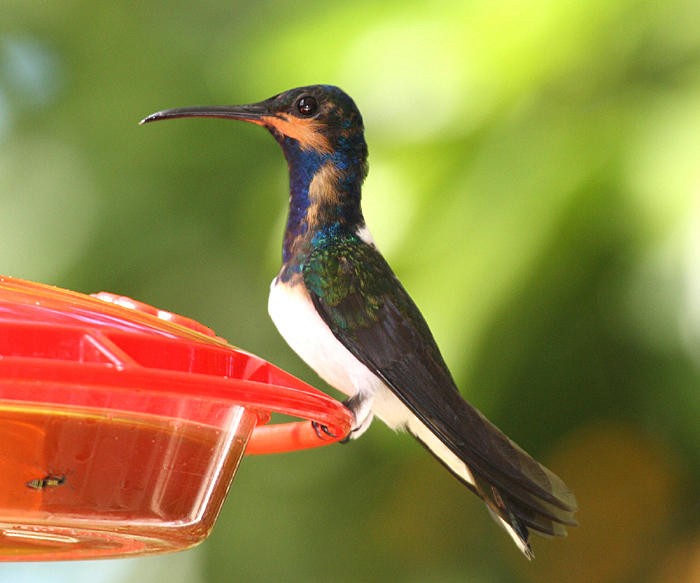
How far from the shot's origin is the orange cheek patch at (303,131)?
2.74 m

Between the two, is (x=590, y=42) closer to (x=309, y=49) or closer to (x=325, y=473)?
(x=309, y=49)

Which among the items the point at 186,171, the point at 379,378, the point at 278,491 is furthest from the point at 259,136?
the point at 379,378

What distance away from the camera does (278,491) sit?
17.3 feet

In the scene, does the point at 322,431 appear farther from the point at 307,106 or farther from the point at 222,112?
the point at 307,106

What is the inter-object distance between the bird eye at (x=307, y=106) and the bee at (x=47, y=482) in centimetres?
137

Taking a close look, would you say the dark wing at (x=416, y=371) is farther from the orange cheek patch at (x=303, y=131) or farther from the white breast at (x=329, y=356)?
the orange cheek patch at (x=303, y=131)

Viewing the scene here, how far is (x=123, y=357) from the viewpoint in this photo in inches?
58.0

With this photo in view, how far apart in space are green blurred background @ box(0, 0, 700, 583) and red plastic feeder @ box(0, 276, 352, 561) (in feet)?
5.16

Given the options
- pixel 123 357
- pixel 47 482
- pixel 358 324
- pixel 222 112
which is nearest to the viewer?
pixel 123 357

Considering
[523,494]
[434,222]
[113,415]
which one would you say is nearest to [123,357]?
[113,415]

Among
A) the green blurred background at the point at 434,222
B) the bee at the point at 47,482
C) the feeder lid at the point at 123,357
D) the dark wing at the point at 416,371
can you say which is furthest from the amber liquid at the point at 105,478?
the green blurred background at the point at 434,222

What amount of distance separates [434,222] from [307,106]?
32.1 inches

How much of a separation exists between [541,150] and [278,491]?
2420 millimetres

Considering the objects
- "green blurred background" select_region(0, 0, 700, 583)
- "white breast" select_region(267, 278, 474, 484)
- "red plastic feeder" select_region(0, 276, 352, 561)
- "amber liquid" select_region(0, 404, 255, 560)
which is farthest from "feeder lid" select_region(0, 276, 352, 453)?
"green blurred background" select_region(0, 0, 700, 583)
